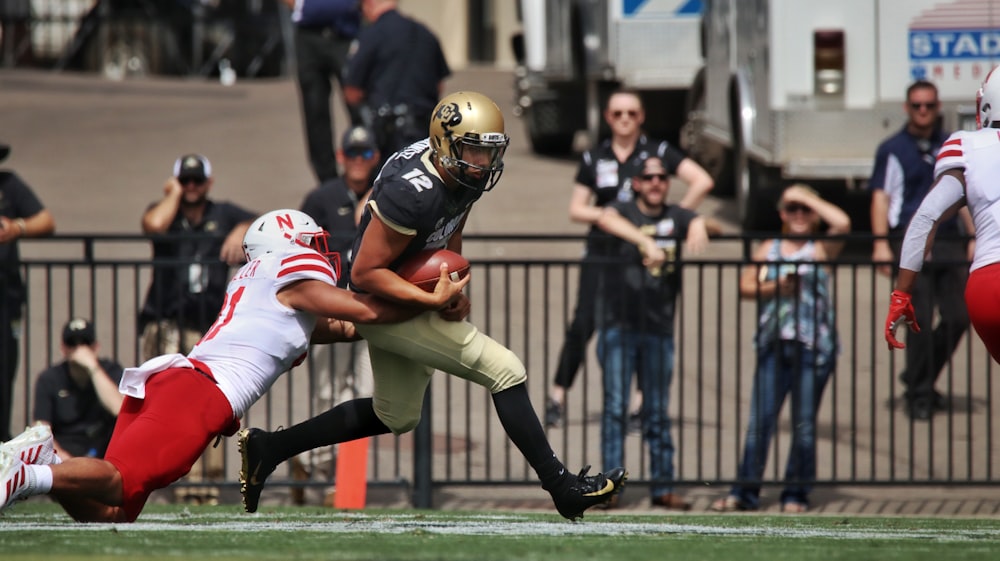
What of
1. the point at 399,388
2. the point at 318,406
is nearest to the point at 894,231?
the point at 318,406

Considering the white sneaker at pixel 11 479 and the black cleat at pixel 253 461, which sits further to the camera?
the black cleat at pixel 253 461

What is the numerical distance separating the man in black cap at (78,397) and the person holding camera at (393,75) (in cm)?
286

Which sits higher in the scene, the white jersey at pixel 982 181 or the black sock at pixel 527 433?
the white jersey at pixel 982 181

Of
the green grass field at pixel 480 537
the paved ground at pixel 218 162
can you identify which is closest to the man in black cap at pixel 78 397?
the green grass field at pixel 480 537

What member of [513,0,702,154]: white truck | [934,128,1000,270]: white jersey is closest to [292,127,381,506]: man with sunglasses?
[934,128,1000,270]: white jersey

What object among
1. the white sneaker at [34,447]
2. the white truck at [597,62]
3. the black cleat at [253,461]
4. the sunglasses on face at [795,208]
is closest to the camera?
the white sneaker at [34,447]

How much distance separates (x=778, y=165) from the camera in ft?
41.8

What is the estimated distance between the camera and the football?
653cm

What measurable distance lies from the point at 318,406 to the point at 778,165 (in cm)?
495

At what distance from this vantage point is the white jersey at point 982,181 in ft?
21.2

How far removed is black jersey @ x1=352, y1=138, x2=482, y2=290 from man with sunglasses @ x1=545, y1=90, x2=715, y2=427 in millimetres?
2960

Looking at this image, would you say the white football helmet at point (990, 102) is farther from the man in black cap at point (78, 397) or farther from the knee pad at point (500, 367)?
the man in black cap at point (78, 397)

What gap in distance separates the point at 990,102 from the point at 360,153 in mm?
4273

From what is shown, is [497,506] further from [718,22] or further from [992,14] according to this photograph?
[718,22]
